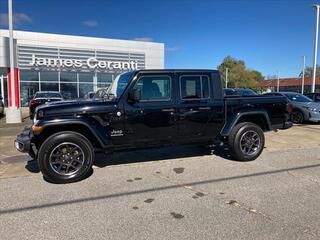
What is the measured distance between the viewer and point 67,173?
597cm

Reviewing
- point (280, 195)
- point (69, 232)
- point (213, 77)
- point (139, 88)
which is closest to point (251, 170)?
point (280, 195)

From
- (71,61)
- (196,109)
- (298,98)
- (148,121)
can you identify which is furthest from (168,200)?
(71,61)

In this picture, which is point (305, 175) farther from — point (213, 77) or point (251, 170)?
point (213, 77)

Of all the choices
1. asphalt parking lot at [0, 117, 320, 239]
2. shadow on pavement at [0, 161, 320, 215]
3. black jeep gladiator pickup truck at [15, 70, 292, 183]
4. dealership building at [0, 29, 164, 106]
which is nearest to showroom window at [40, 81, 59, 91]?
dealership building at [0, 29, 164, 106]

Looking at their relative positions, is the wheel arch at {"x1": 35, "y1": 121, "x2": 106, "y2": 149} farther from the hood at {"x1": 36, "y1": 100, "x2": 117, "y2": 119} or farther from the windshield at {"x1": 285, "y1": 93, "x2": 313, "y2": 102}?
the windshield at {"x1": 285, "y1": 93, "x2": 313, "y2": 102}

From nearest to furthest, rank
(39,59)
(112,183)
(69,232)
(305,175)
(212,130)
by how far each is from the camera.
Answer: (69,232) < (112,183) < (305,175) < (212,130) < (39,59)

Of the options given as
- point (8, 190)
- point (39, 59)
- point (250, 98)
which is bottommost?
point (8, 190)

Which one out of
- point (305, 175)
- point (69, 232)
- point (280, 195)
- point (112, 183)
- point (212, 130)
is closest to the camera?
point (69, 232)

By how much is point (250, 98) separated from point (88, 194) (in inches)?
163

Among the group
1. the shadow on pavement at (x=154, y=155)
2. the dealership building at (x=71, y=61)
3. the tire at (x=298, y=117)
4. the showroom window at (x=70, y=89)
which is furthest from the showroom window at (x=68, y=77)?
the shadow on pavement at (x=154, y=155)

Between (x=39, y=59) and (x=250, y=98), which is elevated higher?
(x=39, y=59)

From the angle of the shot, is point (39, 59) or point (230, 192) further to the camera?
point (39, 59)

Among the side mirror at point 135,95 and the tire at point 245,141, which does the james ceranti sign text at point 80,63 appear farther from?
the tire at point 245,141

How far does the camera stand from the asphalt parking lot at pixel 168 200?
3947 mm
